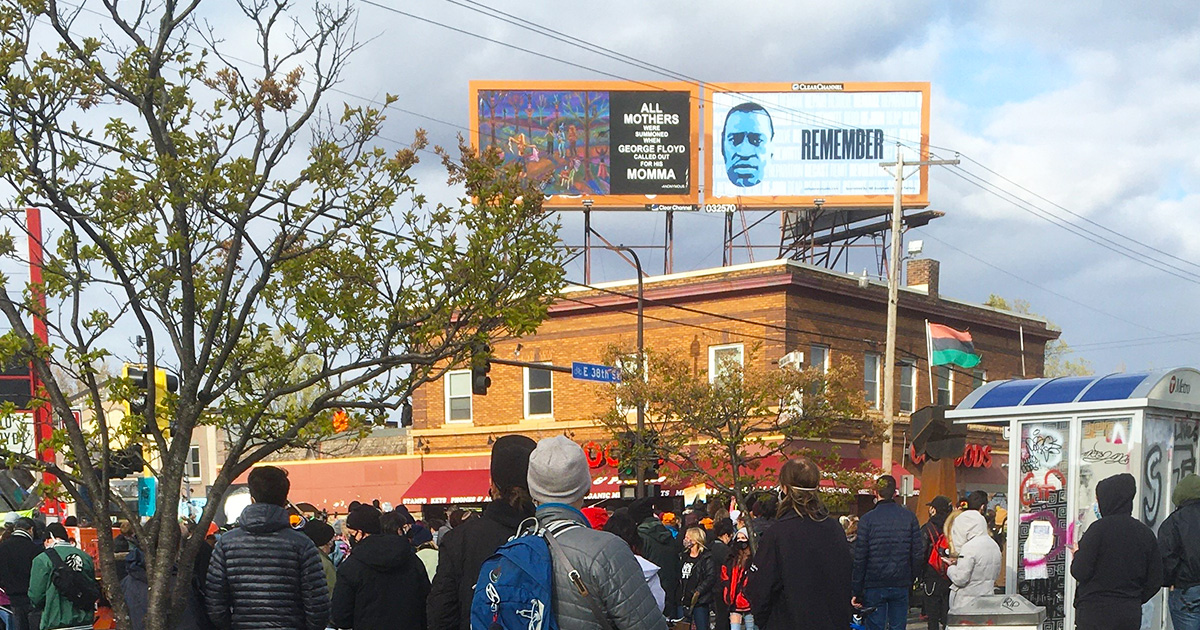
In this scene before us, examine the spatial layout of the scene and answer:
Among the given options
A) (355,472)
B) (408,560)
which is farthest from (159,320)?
(355,472)

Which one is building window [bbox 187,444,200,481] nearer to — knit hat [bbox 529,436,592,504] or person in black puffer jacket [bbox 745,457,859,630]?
person in black puffer jacket [bbox 745,457,859,630]

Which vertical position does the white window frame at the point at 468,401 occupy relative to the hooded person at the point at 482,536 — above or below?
below

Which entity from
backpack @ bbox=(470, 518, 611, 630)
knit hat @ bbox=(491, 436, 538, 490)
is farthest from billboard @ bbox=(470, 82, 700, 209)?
backpack @ bbox=(470, 518, 611, 630)

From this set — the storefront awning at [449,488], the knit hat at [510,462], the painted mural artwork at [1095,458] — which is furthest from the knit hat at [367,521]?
the storefront awning at [449,488]

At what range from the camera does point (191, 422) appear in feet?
28.8

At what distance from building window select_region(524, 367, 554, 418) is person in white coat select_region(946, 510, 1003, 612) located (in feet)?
89.1

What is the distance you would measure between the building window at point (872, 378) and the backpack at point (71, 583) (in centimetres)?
2833

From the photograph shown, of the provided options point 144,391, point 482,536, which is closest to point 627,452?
point 144,391

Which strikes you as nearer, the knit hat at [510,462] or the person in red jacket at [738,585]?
the knit hat at [510,462]

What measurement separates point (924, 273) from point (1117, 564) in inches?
1317

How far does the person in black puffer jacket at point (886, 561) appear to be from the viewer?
33.4 feet

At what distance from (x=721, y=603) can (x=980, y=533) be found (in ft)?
10.1

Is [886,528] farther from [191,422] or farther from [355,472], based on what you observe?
[355,472]

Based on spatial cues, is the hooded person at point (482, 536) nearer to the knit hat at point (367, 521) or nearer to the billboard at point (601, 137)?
the knit hat at point (367, 521)
